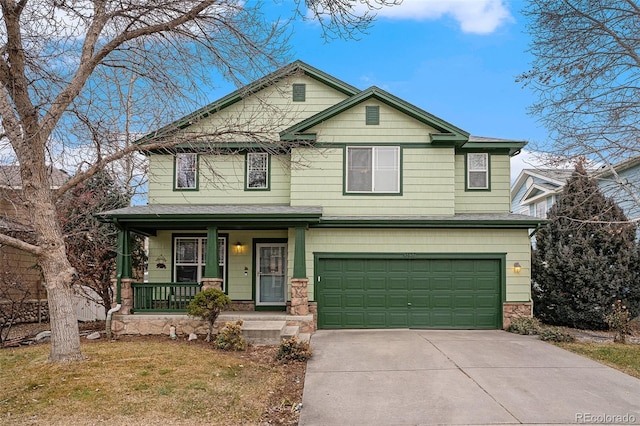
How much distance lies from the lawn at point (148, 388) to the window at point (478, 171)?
8255 millimetres

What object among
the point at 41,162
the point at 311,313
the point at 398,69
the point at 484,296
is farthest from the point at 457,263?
the point at 41,162

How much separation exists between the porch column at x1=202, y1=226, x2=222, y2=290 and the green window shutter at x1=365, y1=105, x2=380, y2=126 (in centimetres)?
524

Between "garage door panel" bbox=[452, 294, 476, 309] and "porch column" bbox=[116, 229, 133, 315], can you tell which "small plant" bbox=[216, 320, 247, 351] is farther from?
"garage door panel" bbox=[452, 294, 476, 309]

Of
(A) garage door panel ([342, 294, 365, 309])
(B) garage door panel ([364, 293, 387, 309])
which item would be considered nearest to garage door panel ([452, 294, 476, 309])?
(B) garage door panel ([364, 293, 387, 309])

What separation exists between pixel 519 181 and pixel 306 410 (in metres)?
22.9

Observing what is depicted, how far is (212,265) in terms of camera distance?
12.5 m

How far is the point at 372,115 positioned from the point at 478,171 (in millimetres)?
3623

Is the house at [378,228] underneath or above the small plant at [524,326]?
above

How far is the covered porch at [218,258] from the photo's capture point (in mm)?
12523

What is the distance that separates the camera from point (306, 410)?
661 cm

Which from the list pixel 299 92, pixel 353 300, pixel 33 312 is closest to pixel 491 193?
pixel 353 300

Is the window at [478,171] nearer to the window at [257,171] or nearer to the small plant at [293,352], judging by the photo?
the window at [257,171]

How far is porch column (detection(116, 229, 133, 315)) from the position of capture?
12.5m

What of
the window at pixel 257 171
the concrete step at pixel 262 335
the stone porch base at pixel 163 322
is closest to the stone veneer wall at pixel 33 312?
the stone porch base at pixel 163 322
